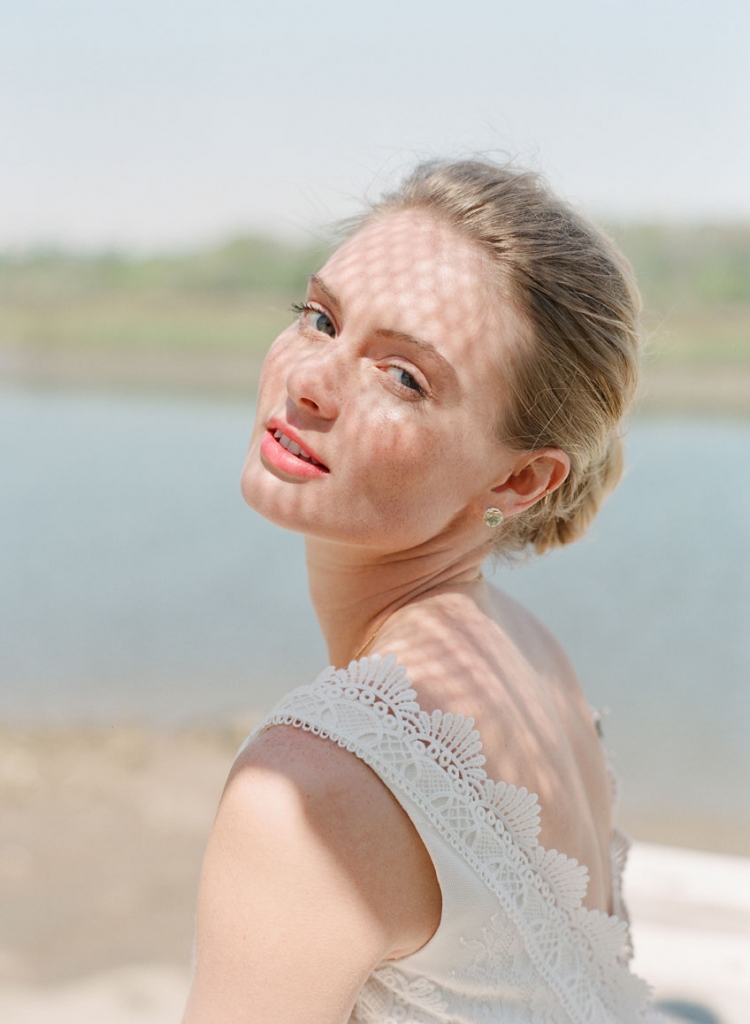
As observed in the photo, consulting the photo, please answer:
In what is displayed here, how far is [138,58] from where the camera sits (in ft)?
23.2

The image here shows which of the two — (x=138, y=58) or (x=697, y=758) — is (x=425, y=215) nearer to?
(x=697, y=758)

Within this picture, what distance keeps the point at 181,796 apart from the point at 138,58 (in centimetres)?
545

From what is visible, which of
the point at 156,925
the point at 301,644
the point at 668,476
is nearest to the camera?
the point at 156,925

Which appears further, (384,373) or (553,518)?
(553,518)

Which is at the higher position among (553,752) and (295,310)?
(295,310)

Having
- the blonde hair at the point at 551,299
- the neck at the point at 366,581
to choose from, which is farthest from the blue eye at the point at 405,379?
the neck at the point at 366,581

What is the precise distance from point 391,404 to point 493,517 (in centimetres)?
22

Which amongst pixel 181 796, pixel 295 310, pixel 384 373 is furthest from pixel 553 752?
pixel 181 796

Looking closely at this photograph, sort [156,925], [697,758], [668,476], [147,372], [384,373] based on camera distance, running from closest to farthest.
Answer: [384,373]
[156,925]
[697,758]
[668,476]
[147,372]

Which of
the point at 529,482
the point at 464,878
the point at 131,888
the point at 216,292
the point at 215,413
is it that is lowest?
Result: the point at 131,888

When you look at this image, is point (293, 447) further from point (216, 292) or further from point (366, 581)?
point (216, 292)

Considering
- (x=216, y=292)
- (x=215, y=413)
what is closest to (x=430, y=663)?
(x=215, y=413)

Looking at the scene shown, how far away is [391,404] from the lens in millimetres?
1145

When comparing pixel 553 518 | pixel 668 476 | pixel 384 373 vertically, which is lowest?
pixel 668 476
